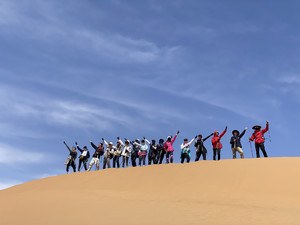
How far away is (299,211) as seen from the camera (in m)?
9.37

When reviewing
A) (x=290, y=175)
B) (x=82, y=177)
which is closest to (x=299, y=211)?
(x=290, y=175)

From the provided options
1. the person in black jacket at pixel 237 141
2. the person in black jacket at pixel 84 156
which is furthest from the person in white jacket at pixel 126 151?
the person in black jacket at pixel 237 141

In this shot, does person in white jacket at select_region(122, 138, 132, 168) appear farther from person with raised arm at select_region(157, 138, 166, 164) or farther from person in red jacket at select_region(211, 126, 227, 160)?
person in red jacket at select_region(211, 126, 227, 160)

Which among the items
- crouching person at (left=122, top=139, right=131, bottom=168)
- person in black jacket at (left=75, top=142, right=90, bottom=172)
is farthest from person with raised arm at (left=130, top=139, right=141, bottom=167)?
person in black jacket at (left=75, top=142, right=90, bottom=172)

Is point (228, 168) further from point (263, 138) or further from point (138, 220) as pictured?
point (138, 220)

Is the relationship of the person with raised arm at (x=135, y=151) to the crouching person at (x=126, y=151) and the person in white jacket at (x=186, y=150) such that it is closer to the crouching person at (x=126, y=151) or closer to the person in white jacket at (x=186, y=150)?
the crouching person at (x=126, y=151)

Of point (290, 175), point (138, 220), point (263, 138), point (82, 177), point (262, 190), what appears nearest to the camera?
point (138, 220)

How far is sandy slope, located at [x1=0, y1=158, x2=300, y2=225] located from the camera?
8.48 metres

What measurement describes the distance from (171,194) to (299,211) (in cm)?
465

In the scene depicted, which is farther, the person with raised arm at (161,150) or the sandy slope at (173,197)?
the person with raised arm at (161,150)

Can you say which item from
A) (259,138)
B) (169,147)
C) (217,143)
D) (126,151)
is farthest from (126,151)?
(259,138)

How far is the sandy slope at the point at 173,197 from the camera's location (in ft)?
27.8

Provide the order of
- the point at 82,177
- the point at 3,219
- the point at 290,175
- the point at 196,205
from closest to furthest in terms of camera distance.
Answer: the point at 3,219, the point at 196,205, the point at 290,175, the point at 82,177

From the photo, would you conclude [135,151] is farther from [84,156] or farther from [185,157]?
[84,156]
